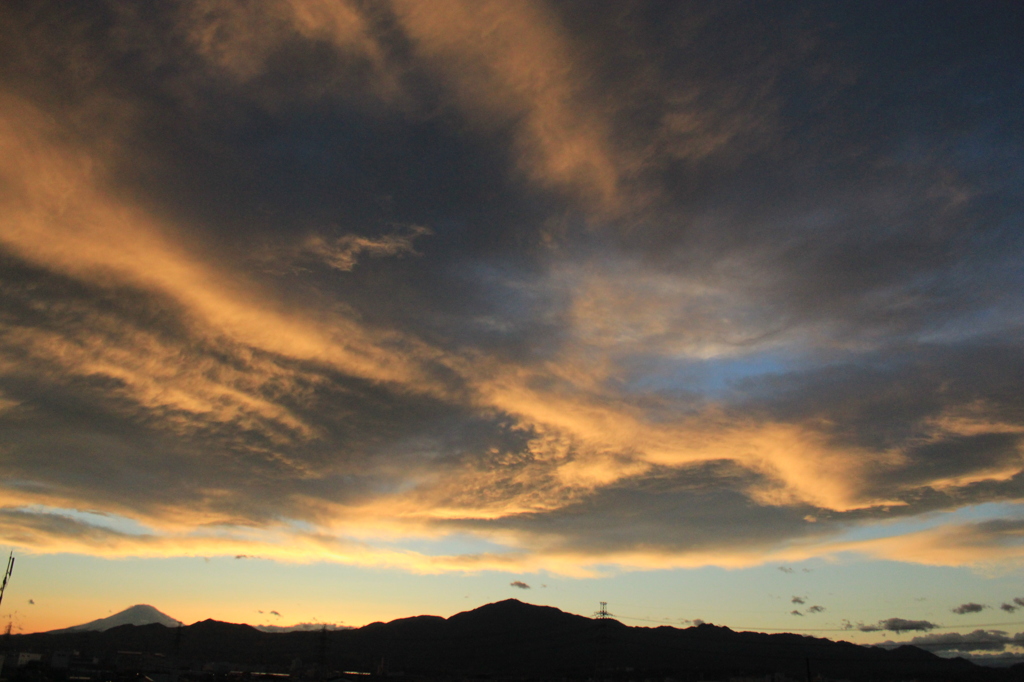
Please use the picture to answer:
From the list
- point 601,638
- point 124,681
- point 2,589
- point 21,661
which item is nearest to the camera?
point 2,589

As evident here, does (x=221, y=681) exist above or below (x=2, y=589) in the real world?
below

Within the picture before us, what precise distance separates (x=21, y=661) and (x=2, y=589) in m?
133

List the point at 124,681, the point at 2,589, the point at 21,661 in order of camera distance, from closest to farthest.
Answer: the point at 2,589 → the point at 124,681 → the point at 21,661

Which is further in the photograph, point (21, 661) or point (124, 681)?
point (21, 661)

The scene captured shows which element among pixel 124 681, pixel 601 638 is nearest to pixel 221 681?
pixel 124 681

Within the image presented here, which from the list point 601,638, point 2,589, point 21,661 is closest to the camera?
point 2,589

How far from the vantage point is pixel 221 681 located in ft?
625

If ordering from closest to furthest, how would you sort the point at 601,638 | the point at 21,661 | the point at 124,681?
the point at 124,681
the point at 601,638
the point at 21,661

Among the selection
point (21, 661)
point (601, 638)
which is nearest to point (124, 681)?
point (21, 661)

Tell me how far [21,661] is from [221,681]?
57913 millimetres

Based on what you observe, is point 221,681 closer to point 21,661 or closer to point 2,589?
point 21,661

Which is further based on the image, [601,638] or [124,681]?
[601,638]

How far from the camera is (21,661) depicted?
616 feet

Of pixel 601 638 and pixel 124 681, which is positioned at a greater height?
pixel 601 638
